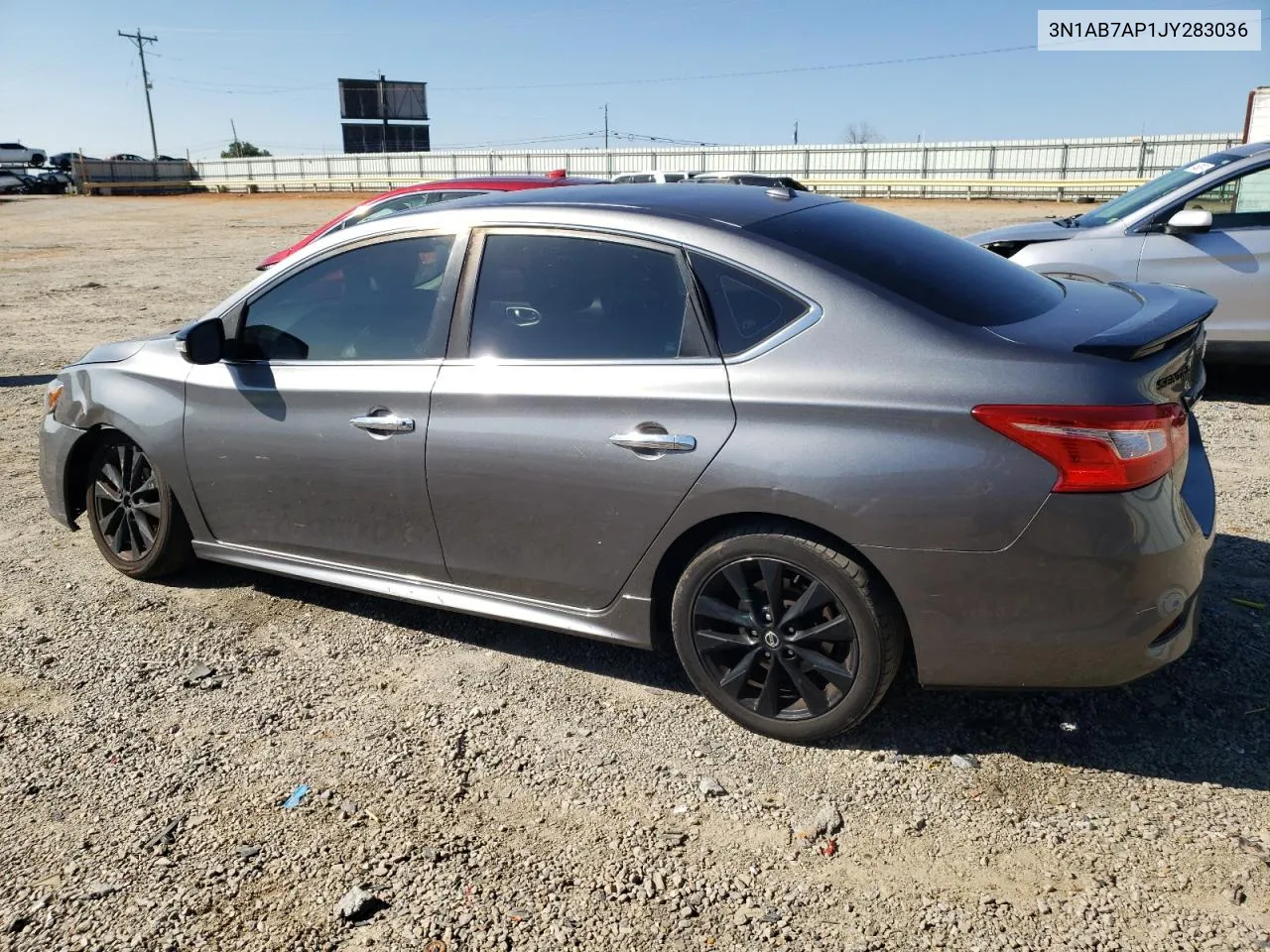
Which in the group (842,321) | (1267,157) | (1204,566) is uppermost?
(1267,157)

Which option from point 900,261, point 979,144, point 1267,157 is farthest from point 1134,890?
point 979,144

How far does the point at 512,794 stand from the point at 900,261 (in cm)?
210

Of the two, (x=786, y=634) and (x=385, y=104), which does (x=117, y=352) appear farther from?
(x=385, y=104)

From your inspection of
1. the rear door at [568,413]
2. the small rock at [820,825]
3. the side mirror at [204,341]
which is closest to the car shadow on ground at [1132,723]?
the small rock at [820,825]

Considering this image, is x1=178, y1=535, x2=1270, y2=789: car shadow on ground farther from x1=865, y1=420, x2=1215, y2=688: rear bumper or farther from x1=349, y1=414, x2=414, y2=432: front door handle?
x1=349, y1=414, x2=414, y2=432: front door handle

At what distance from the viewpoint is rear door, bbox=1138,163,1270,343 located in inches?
285

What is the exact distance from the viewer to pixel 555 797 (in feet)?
10.3

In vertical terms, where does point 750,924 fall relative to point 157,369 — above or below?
below

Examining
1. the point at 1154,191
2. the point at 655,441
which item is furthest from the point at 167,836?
the point at 1154,191

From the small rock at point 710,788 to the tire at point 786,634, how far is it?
0.88 feet

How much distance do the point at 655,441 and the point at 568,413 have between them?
0.35 m

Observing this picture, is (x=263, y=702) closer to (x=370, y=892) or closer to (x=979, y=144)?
(x=370, y=892)

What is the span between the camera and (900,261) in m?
3.37

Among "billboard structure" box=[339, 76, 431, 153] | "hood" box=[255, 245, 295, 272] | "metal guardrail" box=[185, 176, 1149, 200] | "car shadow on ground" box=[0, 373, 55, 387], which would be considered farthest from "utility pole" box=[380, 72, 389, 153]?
"car shadow on ground" box=[0, 373, 55, 387]
